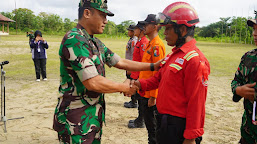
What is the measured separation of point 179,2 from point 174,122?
1.33 metres

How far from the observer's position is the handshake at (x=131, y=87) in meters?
2.49

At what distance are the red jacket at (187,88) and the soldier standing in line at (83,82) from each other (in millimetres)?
484

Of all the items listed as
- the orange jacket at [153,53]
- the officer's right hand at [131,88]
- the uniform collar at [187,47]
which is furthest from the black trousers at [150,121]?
the uniform collar at [187,47]

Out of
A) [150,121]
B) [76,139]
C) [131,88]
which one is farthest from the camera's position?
[150,121]

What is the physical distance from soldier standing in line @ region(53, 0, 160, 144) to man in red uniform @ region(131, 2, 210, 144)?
51 centimetres

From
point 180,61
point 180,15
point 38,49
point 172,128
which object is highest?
point 180,15

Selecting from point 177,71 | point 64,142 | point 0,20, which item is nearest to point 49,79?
point 64,142

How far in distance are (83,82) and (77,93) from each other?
0.21 metres

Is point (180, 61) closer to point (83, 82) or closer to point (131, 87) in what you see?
point (131, 87)

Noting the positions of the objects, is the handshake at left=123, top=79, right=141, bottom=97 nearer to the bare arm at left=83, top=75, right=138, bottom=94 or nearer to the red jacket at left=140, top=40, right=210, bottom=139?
the bare arm at left=83, top=75, right=138, bottom=94

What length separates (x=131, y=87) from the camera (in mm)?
2604

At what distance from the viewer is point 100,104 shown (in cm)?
245

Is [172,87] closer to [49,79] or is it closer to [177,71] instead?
[177,71]

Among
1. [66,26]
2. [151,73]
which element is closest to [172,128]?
[151,73]
